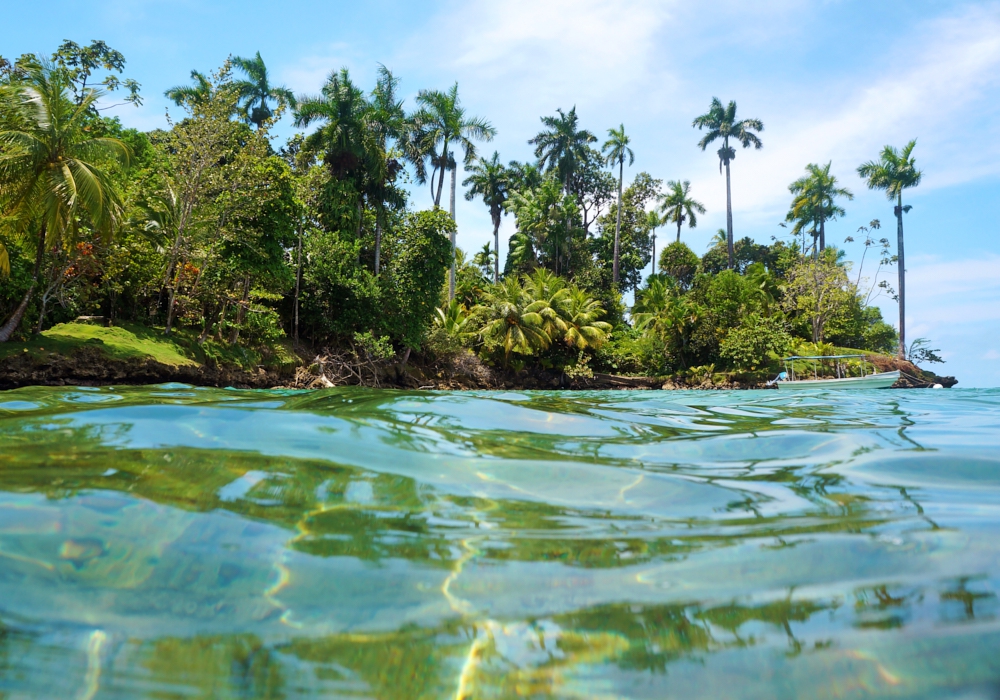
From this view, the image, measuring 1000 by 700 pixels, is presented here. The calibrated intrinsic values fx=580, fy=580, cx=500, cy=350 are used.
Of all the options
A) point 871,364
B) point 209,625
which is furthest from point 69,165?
point 871,364

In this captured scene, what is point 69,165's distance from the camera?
12.0 metres

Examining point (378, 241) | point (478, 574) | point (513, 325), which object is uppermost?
point (378, 241)

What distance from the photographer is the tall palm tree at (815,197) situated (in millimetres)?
38594

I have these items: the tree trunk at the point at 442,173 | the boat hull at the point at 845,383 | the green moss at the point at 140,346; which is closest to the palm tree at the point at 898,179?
the boat hull at the point at 845,383

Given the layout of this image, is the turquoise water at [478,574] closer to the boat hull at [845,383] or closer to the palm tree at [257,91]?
the boat hull at [845,383]

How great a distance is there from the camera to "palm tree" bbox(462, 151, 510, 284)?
37406 millimetres

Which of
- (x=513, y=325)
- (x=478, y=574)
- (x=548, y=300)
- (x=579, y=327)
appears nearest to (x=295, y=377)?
(x=513, y=325)

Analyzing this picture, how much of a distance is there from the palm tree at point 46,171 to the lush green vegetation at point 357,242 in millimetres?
42

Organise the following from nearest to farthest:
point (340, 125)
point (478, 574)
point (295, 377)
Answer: point (478, 574) → point (295, 377) → point (340, 125)

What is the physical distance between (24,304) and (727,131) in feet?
134

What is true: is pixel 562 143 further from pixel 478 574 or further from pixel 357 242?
pixel 478 574

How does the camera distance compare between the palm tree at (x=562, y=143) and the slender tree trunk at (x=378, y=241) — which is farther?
the palm tree at (x=562, y=143)

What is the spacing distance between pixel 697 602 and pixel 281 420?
2.43 meters

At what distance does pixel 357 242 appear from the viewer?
21984mm
